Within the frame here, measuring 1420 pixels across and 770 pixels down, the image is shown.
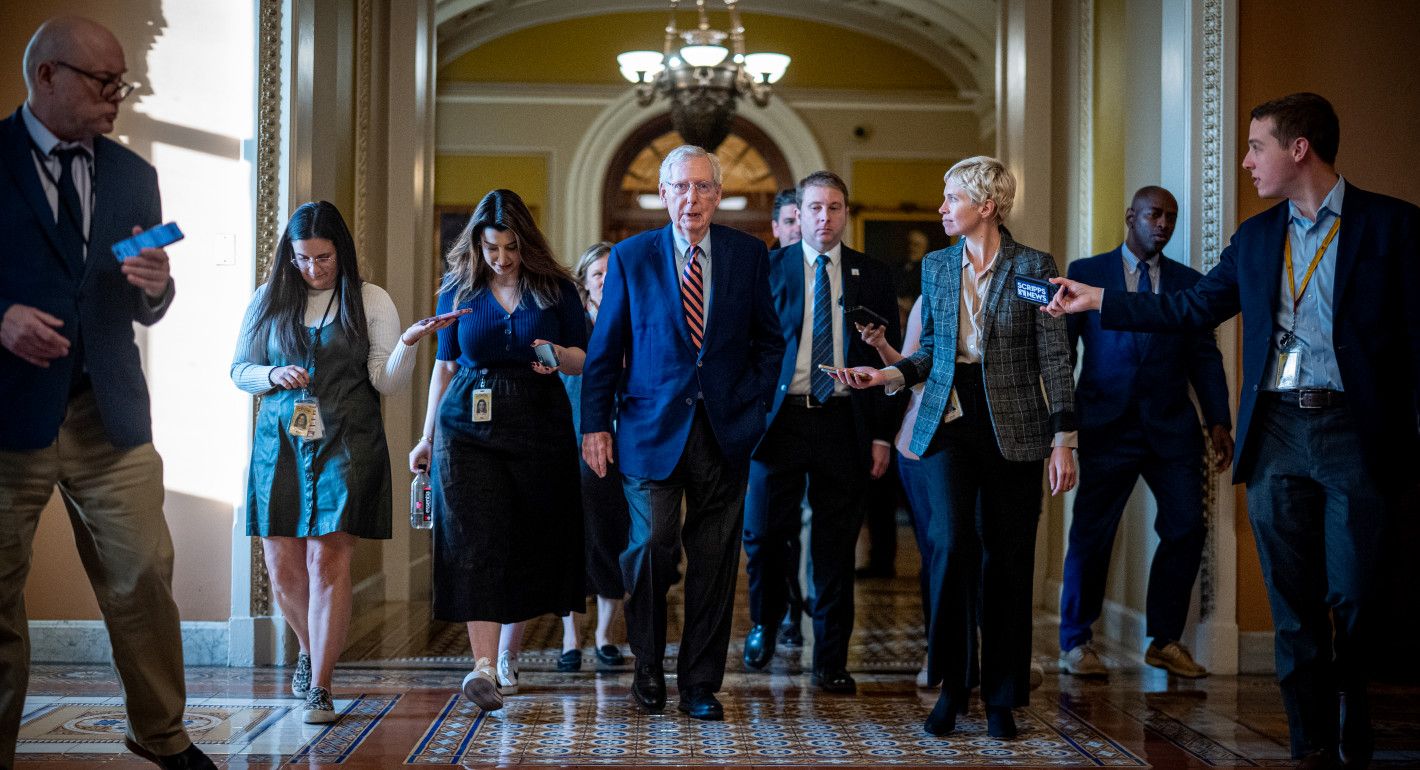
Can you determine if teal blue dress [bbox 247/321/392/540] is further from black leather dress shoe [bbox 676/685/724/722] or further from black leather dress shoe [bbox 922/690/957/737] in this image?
black leather dress shoe [bbox 922/690/957/737]

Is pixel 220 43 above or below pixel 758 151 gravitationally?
below

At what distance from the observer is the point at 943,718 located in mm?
3682

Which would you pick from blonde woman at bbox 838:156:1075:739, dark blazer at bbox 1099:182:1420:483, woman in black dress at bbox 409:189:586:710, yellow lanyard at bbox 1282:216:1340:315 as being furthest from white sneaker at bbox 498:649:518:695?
yellow lanyard at bbox 1282:216:1340:315

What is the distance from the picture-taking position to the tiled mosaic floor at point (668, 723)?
3.43 metres

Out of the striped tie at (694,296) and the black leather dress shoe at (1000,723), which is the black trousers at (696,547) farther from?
the black leather dress shoe at (1000,723)

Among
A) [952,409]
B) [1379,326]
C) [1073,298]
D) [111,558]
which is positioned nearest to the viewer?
[111,558]

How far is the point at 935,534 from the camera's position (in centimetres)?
364

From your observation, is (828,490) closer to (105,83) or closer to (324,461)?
(324,461)

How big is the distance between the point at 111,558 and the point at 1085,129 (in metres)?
4.86

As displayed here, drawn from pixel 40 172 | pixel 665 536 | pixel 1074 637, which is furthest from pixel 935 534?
pixel 40 172

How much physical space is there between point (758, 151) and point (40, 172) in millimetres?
9652

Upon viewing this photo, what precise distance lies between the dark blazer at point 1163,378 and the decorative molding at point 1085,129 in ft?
4.46

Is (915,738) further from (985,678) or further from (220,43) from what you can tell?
(220,43)

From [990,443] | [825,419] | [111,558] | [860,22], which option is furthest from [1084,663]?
[860,22]
